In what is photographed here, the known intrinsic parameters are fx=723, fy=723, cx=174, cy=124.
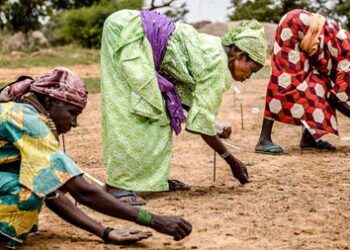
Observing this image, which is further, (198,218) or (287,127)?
(287,127)

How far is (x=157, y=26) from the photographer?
15.5 ft

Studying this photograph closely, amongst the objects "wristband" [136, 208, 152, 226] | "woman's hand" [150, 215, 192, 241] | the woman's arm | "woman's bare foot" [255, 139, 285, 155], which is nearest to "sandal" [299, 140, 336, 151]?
"woman's bare foot" [255, 139, 285, 155]

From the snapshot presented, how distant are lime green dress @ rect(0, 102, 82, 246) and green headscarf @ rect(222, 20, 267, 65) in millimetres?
1805

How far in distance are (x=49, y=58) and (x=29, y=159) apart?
18267 millimetres

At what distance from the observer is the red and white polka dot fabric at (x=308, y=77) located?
676 cm

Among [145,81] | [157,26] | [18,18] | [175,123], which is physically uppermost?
[157,26]

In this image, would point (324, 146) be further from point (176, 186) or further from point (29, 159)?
point (29, 159)

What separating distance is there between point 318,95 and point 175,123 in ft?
7.98

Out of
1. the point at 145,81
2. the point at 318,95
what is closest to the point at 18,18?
the point at 318,95

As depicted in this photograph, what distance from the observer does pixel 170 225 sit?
11.4 feet

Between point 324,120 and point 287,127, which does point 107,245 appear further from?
point 287,127

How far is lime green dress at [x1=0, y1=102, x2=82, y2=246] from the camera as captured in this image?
3.30 m

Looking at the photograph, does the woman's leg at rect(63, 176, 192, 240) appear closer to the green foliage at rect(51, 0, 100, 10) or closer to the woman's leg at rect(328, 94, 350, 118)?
the woman's leg at rect(328, 94, 350, 118)

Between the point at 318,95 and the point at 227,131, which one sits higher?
the point at 318,95
